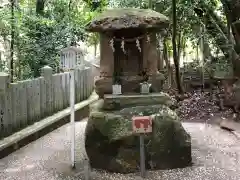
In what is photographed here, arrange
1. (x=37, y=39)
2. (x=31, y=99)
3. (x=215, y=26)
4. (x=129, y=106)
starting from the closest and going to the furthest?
1. (x=129, y=106)
2. (x=31, y=99)
3. (x=215, y=26)
4. (x=37, y=39)

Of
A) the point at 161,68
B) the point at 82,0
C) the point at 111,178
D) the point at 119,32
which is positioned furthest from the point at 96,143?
the point at 82,0

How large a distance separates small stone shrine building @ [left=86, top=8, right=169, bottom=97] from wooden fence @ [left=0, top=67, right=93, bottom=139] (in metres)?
1.80

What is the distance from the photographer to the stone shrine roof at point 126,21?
6250 millimetres

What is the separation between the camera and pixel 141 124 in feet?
17.7

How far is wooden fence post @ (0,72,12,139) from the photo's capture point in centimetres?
701

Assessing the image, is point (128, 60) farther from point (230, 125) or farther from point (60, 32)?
point (60, 32)

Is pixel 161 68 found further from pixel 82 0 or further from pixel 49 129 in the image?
pixel 49 129

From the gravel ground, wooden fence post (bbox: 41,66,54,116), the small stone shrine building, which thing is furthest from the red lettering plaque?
wooden fence post (bbox: 41,66,54,116)

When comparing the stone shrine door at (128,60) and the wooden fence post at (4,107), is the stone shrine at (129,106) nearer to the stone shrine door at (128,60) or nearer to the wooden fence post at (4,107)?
the stone shrine door at (128,60)

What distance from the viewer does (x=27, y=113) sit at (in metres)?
8.21

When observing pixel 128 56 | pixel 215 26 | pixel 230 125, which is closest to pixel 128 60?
pixel 128 56

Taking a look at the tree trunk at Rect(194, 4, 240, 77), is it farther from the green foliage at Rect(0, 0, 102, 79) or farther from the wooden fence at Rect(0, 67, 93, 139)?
the wooden fence at Rect(0, 67, 93, 139)

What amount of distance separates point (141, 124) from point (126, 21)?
187cm

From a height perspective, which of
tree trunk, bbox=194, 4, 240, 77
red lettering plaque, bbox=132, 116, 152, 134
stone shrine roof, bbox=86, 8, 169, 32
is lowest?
red lettering plaque, bbox=132, 116, 152, 134
